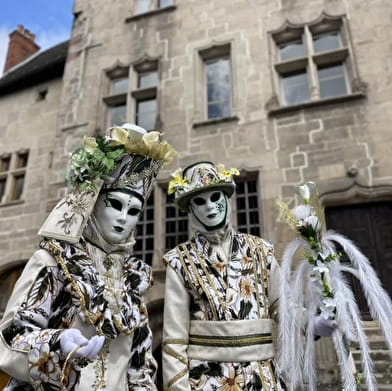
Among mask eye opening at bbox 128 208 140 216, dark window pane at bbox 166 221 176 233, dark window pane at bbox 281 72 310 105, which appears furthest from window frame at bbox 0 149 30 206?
mask eye opening at bbox 128 208 140 216

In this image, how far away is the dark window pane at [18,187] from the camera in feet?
28.3

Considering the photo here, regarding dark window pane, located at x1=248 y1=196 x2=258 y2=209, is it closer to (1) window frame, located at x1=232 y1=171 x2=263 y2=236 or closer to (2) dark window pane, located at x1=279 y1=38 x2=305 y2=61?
(1) window frame, located at x1=232 y1=171 x2=263 y2=236

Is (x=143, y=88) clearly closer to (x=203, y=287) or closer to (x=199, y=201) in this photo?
(x=199, y=201)

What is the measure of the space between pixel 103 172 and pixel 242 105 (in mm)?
4734

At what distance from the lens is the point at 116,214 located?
218 cm

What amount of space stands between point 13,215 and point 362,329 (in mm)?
7868

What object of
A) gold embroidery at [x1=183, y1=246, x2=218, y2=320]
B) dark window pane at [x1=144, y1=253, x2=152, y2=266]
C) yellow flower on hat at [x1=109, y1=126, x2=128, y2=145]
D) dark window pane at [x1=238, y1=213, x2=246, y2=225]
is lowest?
gold embroidery at [x1=183, y1=246, x2=218, y2=320]

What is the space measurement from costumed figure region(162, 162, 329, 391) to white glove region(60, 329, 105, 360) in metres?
0.78

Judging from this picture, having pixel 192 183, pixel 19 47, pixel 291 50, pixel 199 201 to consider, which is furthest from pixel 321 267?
pixel 19 47

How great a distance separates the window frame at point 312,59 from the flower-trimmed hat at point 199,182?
3.81 m

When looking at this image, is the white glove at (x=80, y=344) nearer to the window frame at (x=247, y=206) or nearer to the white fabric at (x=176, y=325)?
the white fabric at (x=176, y=325)

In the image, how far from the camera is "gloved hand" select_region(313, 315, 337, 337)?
81.0 inches

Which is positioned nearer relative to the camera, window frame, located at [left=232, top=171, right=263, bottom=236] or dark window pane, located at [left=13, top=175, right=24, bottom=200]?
window frame, located at [left=232, top=171, right=263, bottom=236]

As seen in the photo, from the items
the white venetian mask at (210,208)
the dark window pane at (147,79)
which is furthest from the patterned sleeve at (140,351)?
the dark window pane at (147,79)
